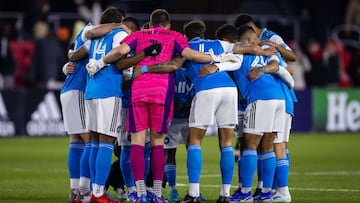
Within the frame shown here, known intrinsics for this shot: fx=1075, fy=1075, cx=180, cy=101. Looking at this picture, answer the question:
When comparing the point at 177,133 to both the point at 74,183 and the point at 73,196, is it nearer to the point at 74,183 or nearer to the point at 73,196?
the point at 74,183

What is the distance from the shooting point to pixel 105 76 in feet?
48.5

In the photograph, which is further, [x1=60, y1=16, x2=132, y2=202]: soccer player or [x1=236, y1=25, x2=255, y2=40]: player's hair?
[x1=236, y1=25, x2=255, y2=40]: player's hair

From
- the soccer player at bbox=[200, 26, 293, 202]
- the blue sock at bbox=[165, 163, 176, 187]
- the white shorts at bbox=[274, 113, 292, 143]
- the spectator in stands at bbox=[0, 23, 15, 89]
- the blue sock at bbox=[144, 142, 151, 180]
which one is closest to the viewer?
the soccer player at bbox=[200, 26, 293, 202]

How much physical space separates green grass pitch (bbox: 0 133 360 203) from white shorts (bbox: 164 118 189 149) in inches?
34.2

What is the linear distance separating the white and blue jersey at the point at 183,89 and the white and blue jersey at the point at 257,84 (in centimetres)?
93

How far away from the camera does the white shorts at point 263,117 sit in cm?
1529

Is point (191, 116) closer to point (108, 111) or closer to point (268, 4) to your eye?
point (108, 111)

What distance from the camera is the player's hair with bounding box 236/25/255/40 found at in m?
15.6

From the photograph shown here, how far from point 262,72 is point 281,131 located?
918 millimetres

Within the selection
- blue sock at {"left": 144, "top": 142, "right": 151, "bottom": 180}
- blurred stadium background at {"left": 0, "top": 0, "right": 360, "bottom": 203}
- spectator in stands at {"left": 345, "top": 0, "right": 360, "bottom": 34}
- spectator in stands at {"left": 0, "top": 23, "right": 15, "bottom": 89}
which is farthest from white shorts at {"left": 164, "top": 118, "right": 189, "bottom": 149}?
spectator in stands at {"left": 345, "top": 0, "right": 360, "bottom": 34}

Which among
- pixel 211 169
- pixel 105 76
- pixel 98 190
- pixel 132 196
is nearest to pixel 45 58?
pixel 211 169

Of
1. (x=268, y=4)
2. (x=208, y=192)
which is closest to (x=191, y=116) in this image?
(x=208, y=192)

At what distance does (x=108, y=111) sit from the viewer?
14.7m

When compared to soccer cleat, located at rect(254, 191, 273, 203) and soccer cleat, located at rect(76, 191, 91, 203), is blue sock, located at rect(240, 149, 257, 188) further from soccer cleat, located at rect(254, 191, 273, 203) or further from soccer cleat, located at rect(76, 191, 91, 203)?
soccer cleat, located at rect(76, 191, 91, 203)
